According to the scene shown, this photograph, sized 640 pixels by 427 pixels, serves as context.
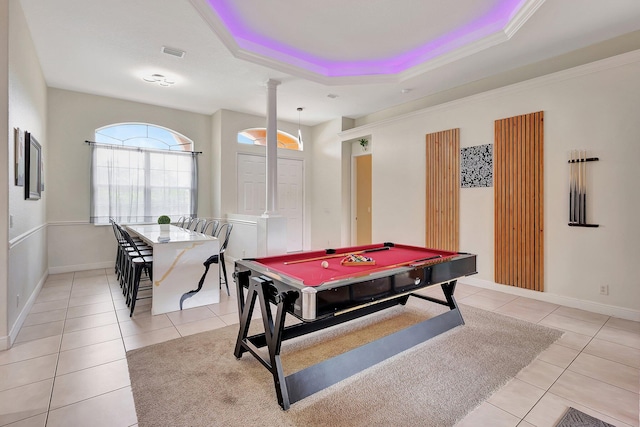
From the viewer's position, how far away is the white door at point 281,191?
6.70m

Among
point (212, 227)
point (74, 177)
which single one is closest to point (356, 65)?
point (212, 227)

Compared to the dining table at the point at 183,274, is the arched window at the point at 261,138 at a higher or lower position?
higher

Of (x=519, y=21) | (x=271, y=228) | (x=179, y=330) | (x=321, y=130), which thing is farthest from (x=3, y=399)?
(x=321, y=130)

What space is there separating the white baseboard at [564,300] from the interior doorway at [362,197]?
2655 mm

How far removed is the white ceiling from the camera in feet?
10.4

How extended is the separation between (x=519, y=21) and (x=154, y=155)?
6.12 metres

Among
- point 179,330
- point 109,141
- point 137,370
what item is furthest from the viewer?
point 109,141

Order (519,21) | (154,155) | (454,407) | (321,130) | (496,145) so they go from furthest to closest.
Answer: (321,130) → (154,155) → (496,145) → (519,21) → (454,407)

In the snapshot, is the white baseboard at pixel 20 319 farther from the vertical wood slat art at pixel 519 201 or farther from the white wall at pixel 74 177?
the vertical wood slat art at pixel 519 201

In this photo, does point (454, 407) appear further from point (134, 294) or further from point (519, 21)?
point (519, 21)

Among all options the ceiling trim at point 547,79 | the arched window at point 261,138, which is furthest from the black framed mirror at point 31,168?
the ceiling trim at point 547,79

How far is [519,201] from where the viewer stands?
13.5 ft

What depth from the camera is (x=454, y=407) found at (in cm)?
189

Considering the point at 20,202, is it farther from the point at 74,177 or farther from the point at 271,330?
the point at 271,330
